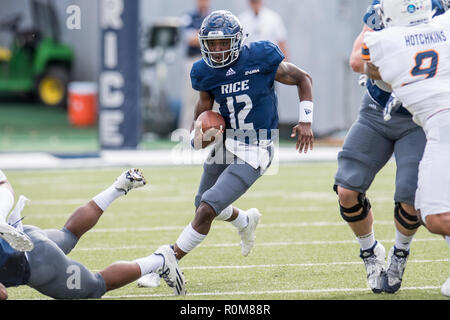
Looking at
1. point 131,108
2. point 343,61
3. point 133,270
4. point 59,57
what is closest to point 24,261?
point 133,270

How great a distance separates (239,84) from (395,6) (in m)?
1.29

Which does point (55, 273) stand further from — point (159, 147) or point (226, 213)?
point (159, 147)

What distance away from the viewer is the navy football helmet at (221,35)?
4941mm

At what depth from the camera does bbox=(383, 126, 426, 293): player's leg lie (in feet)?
14.5

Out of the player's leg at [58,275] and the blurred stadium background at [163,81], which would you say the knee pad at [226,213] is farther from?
the blurred stadium background at [163,81]

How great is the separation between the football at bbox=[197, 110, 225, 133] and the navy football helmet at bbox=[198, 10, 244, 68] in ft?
0.91

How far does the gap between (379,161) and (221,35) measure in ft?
3.68

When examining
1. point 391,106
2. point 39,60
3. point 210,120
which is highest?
point 391,106

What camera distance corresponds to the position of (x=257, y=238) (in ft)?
21.1

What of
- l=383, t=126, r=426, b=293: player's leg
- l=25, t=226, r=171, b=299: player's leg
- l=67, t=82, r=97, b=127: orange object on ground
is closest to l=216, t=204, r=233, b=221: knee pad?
l=383, t=126, r=426, b=293: player's leg

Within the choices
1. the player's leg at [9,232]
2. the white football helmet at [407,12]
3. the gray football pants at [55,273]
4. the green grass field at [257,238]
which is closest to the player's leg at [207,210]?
the green grass field at [257,238]

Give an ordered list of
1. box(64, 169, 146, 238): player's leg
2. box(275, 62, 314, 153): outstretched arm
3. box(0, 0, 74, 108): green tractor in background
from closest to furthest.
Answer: box(64, 169, 146, 238): player's leg → box(275, 62, 314, 153): outstretched arm → box(0, 0, 74, 108): green tractor in background

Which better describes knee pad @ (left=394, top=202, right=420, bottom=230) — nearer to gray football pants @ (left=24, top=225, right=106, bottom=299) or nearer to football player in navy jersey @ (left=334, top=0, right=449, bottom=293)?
football player in navy jersey @ (left=334, top=0, right=449, bottom=293)

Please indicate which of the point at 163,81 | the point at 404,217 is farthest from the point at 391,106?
the point at 163,81
